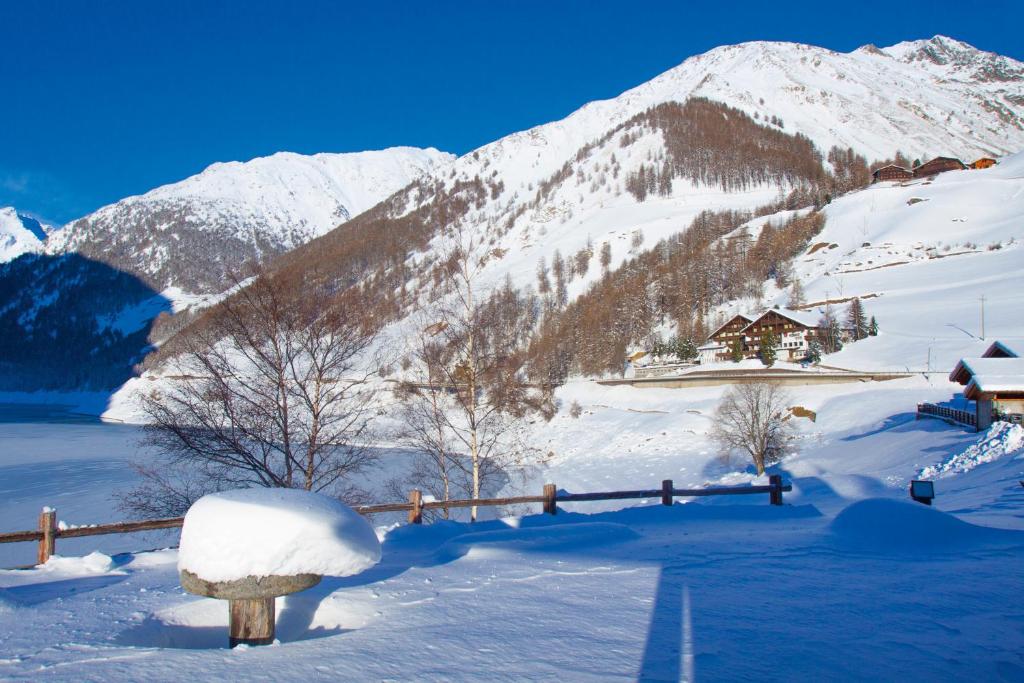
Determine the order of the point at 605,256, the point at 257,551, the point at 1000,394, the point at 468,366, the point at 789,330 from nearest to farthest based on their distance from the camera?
1. the point at 257,551
2. the point at 468,366
3. the point at 1000,394
4. the point at 789,330
5. the point at 605,256

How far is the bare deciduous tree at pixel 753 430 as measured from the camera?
103 ft

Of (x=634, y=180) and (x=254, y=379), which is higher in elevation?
(x=634, y=180)

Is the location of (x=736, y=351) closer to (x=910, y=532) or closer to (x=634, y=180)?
(x=910, y=532)

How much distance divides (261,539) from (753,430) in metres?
30.8

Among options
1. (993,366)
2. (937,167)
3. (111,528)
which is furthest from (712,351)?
(937,167)

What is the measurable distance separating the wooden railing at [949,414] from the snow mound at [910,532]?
73.7ft

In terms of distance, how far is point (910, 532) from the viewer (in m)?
7.83

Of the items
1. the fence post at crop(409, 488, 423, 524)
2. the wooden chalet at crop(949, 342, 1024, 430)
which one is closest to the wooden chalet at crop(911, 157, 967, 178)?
the wooden chalet at crop(949, 342, 1024, 430)

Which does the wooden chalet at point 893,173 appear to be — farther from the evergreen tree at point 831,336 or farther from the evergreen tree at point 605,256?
the evergreen tree at point 831,336

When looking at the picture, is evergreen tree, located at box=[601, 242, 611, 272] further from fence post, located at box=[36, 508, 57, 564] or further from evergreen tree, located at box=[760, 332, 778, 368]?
fence post, located at box=[36, 508, 57, 564]

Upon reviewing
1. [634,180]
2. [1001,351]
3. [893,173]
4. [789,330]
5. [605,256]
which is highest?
[634,180]

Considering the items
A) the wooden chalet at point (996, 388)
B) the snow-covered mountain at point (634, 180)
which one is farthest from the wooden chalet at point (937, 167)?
the wooden chalet at point (996, 388)

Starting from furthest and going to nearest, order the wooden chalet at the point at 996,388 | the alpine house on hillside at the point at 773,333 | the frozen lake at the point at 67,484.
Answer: the alpine house on hillside at the point at 773,333 → the wooden chalet at the point at 996,388 → the frozen lake at the point at 67,484

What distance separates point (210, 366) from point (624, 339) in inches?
2607
